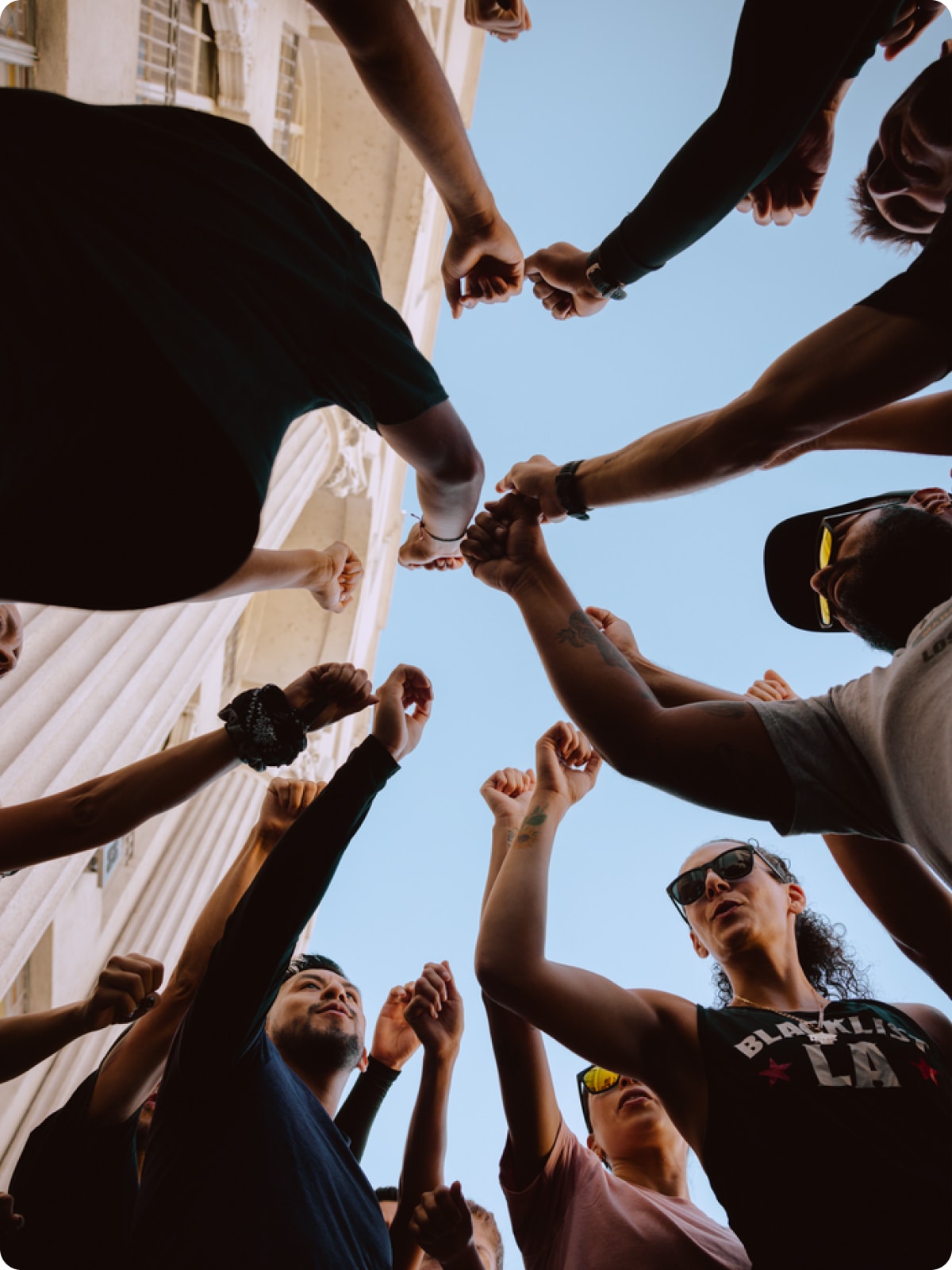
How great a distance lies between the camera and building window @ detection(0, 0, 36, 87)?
2.43 meters

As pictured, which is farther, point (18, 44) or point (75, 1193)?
point (18, 44)

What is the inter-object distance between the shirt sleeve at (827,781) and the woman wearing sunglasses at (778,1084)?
52 centimetres

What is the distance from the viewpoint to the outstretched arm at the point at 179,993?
165 cm

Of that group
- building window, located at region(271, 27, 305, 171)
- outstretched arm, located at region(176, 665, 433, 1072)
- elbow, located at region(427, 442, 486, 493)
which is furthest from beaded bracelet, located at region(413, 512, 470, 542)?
building window, located at region(271, 27, 305, 171)

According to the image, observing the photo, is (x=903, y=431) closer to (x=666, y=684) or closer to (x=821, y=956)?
(x=666, y=684)

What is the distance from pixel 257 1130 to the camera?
134 cm

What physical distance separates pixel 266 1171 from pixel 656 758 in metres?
1.09

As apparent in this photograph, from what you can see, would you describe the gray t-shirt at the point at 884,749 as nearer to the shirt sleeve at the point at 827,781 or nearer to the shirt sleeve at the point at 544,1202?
the shirt sleeve at the point at 827,781

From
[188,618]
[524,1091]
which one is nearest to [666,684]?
[524,1091]

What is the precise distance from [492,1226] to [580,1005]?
7.71ft

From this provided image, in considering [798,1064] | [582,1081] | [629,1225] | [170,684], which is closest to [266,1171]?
[629,1225]

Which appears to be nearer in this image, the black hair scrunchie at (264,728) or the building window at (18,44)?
the black hair scrunchie at (264,728)

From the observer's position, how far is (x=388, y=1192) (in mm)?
3135

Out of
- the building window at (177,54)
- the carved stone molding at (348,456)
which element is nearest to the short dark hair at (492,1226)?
the building window at (177,54)
